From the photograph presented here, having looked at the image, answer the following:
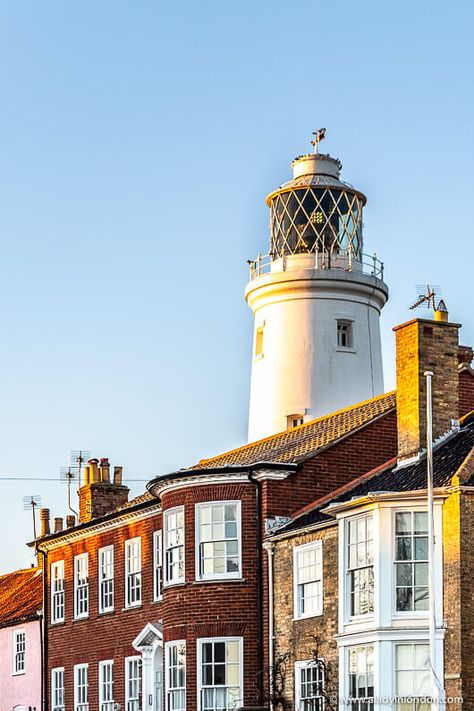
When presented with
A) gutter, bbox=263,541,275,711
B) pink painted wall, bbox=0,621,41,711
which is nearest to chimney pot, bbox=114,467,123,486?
pink painted wall, bbox=0,621,41,711

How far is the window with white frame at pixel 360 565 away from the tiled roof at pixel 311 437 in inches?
226

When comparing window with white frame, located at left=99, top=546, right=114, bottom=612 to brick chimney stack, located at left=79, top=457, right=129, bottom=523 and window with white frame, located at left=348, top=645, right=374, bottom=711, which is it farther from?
window with white frame, located at left=348, top=645, right=374, bottom=711

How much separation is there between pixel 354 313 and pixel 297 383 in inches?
124

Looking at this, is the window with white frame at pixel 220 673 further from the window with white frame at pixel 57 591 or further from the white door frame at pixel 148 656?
the window with white frame at pixel 57 591

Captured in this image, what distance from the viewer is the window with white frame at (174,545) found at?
38844mm

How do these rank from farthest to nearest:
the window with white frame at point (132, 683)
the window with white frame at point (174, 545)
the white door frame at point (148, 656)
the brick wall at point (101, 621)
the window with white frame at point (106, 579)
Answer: the window with white frame at point (106, 579)
the window with white frame at point (132, 683)
the brick wall at point (101, 621)
the white door frame at point (148, 656)
the window with white frame at point (174, 545)

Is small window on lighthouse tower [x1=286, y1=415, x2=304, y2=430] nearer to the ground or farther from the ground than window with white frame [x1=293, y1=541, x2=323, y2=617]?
farther from the ground

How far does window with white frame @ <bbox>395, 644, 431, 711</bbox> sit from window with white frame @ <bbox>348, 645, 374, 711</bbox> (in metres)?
0.68

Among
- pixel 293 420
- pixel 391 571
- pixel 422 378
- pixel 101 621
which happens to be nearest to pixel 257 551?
pixel 422 378

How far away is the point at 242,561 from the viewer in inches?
1487

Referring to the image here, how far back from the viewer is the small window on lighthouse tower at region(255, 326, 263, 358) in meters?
53.2

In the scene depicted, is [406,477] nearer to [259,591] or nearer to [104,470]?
[259,591]

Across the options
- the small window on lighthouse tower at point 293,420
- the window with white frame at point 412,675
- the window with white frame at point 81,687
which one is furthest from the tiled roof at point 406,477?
the small window on lighthouse tower at point 293,420

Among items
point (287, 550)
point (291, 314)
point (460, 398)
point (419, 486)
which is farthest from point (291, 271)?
point (419, 486)
